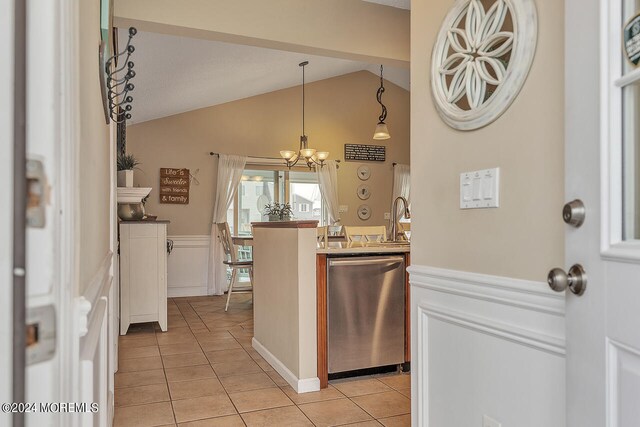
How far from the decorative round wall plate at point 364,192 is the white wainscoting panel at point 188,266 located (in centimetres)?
276

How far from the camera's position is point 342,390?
9.25ft

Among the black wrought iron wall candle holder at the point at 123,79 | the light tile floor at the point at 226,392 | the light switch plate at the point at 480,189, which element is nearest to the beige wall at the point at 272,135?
the light tile floor at the point at 226,392

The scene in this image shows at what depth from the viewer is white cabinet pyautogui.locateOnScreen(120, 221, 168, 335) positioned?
4219 mm

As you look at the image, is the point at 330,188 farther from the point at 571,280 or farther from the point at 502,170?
the point at 571,280

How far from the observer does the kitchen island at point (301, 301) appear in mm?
2824

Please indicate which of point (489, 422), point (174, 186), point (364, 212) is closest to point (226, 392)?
point (489, 422)

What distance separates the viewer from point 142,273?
169 inches

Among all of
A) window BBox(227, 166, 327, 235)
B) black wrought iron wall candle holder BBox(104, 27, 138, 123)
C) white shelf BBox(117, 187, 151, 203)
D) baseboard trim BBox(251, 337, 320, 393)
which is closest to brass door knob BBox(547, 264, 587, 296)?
black wrought iron wall candle holder BBox(104, 27, 138, 123)

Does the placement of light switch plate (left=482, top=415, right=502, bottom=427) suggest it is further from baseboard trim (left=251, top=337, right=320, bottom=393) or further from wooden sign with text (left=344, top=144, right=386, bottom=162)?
wooden sign with text (left=344, top=144, right=386, bottom=162)

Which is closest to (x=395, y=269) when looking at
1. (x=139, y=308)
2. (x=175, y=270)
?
(x=139, y=308)

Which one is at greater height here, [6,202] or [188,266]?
[6,202]

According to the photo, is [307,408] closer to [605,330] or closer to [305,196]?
[605,330]

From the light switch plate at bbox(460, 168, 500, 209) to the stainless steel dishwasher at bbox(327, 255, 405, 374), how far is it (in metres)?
1.62

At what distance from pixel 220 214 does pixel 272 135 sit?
1.56 metres
